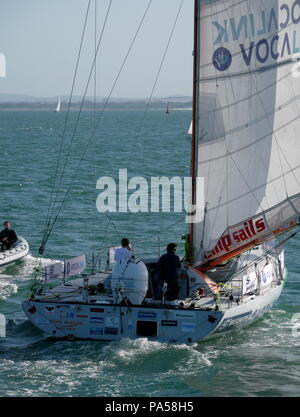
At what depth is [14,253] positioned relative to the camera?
2431 centimetres

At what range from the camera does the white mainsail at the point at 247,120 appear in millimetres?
17703

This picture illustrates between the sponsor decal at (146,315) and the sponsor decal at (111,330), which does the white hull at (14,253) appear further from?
the sponsor decal at (146,315)

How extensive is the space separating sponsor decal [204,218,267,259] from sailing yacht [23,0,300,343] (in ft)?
0.06

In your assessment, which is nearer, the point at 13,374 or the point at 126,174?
the point at 13,374

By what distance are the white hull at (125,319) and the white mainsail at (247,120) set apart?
1995 millimetres

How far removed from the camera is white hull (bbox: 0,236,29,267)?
2394cm

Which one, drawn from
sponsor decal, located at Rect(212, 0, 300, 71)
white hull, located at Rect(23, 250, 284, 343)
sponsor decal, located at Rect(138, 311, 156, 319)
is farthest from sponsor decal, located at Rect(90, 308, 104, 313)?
sponsor decal, located at Rect(212, 0, 300, 71)

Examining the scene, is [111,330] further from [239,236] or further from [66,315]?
[239,236]

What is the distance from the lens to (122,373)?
1549cm

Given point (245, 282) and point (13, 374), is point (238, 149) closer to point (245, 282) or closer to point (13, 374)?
point (245, 282)

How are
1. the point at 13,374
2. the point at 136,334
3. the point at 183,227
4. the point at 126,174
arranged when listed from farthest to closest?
the point at 126,174 → the point at 183,227 → the point at 136,334 → the point at 13,374

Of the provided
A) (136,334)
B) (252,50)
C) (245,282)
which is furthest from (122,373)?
(252,50)

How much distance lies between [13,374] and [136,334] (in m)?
2.44

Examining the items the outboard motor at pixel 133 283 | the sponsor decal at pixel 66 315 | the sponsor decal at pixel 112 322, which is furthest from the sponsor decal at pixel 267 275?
the sponsor decal at pixel 66 315
